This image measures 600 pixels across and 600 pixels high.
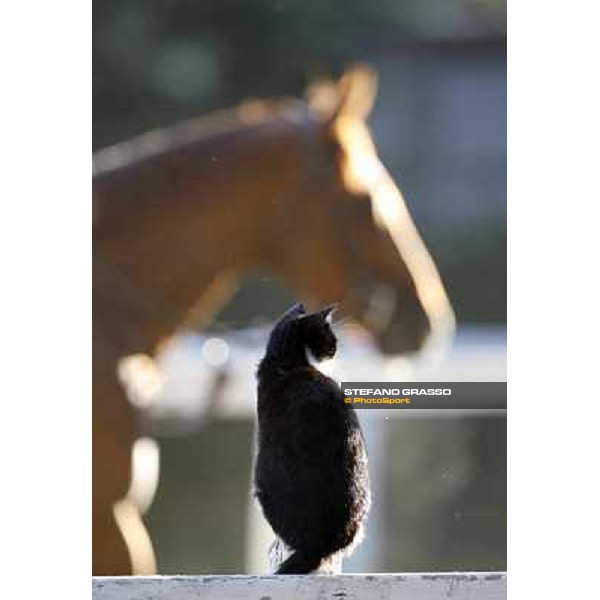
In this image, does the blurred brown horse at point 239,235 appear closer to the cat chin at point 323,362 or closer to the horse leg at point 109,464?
the horse leg at point 109,464

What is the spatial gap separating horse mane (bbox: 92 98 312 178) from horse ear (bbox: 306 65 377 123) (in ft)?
0.19

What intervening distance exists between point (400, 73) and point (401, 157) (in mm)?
170

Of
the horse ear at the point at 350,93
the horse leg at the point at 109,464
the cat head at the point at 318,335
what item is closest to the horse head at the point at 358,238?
the horse ear at the point at 350,93

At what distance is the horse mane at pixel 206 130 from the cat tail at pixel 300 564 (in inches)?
34.2

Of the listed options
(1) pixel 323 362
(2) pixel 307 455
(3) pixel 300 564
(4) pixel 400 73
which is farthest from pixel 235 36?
(3) pixel 300 564

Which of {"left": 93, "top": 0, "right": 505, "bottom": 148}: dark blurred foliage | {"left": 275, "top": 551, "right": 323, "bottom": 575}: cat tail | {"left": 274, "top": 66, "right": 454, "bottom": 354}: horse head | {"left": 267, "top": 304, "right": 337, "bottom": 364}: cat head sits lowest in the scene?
{"left": 275, "top": 551, "right": 323, "bottom": 575}: cat tail

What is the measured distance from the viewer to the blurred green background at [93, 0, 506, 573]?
116 inches

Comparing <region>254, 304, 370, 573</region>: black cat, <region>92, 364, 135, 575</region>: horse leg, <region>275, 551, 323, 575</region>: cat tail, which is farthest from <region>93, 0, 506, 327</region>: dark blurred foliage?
<region>275, 551, 323, 575</region>: cat tail

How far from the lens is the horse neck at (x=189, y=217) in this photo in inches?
125

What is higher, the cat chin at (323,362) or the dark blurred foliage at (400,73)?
the dark blurred foliage at (400,73)

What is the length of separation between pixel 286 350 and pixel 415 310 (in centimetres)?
36

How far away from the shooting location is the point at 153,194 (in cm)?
332

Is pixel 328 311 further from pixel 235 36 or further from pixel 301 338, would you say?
pixel 235 36

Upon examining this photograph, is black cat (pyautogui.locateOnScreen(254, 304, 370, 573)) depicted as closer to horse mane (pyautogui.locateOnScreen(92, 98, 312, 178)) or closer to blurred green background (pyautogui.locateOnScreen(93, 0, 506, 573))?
blurred green background (pyautogui.locateOnScreen(93, 0, 506, 573))
